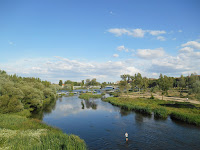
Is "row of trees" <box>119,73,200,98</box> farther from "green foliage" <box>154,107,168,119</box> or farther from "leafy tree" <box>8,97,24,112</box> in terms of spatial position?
"leafy tree" <box>8,97,24,112</box>

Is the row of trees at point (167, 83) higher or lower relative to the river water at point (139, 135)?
higher

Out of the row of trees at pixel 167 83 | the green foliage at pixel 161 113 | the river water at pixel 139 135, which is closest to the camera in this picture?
the river water at pixel 139 135

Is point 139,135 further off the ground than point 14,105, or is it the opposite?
point 14,105

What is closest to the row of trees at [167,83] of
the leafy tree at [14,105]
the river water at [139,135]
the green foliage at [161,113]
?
the green foliage at [161,113]

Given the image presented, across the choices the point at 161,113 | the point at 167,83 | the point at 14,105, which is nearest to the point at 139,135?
the point at 161,113

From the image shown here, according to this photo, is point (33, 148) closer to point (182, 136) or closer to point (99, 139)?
point (99, 139)

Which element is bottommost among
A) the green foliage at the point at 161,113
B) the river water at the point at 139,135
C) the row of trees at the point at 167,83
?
the river water at the point at 139,135

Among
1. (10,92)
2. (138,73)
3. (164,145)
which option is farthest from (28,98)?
(138,73)

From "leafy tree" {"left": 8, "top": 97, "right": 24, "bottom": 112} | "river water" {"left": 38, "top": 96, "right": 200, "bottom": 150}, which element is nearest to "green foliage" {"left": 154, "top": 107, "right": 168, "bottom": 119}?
"river water" {"left": 38, "top": 96, "right": 200, "bottom": 150}

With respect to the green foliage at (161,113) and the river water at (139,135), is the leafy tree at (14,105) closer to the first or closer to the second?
the river water at (139,135)

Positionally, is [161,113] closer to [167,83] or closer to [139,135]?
[139,135]

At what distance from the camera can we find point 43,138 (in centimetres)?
1869

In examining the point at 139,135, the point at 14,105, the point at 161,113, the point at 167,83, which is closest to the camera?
the point at 139,135

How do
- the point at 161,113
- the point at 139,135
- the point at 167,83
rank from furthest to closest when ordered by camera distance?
the point at 167,83
the point at 161,113
the point at 139,135
